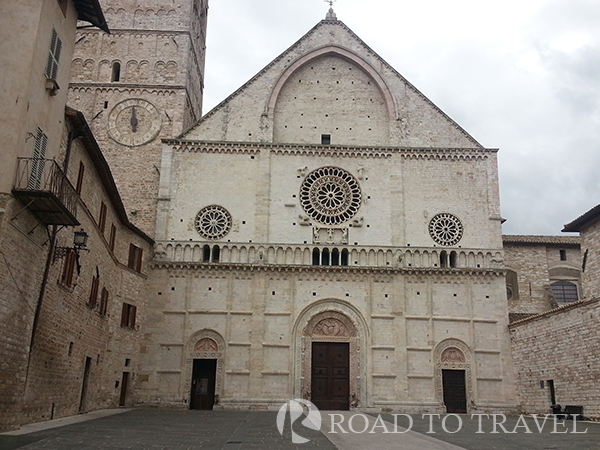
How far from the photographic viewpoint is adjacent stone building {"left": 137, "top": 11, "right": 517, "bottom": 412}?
27.8m

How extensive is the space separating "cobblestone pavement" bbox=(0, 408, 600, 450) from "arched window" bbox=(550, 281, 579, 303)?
53.6 feet

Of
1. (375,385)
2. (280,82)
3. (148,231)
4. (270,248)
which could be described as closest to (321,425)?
(375,385)

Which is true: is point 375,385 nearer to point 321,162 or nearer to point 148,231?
point 321,162

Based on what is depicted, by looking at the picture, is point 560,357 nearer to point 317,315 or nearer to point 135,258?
point 317,315

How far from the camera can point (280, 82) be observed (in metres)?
32.1

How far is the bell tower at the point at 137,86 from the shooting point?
31094 millimetres

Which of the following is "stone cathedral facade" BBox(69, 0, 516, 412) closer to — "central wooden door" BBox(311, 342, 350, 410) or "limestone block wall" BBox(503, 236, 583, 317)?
"central wooden door" BBox(311, 342, 350, 410)

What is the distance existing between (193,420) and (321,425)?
179 inches

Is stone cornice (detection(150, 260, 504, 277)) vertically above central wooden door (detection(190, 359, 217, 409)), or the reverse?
stone cornice (detection(150, 260, 504, 277))

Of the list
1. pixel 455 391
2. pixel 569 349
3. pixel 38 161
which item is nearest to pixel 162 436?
pixel 38 161

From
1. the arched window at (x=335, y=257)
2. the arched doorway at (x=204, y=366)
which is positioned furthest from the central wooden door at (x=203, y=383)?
the arched window at (x=335, y=257)

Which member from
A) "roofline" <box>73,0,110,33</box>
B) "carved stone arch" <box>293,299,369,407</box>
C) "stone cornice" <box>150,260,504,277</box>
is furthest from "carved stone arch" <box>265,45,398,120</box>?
"roofline" <box>73,0,110,33</box>

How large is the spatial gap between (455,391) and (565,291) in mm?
11673

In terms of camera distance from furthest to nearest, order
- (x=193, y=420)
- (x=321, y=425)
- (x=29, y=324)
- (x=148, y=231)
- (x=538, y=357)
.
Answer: (x=148, y=231)
(x=538, y=357)
(x=193, y=420)
(x=321, y=425)
(x=29, y=324)
